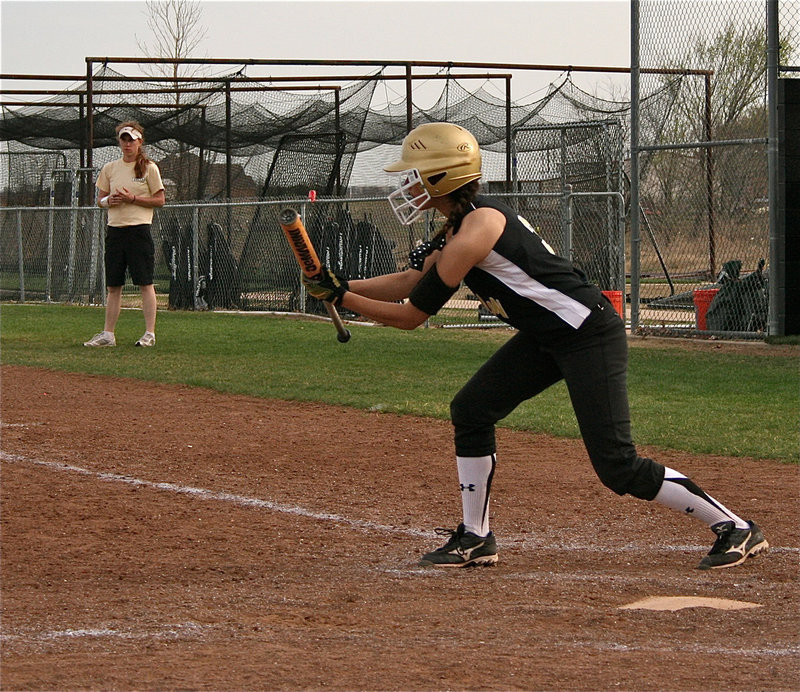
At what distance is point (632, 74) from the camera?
1527cm

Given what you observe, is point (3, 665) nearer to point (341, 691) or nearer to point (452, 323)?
point (341, 691)

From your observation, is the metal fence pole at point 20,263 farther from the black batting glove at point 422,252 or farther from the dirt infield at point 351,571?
the black batting glove at point 422,252

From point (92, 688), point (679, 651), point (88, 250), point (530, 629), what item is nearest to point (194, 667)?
point (92, 688)

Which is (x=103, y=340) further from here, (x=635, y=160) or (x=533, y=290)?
(x=533, y=290)

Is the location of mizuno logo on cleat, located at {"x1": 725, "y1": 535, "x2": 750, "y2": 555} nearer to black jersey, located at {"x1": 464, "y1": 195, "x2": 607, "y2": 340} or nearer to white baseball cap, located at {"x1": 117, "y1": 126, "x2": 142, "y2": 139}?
black jersey, located at {"x1": 464, "y1": 195, "x2": 607, "y2": 340}

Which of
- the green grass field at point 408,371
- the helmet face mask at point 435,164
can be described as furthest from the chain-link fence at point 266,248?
the helmet face mask at point 435,164

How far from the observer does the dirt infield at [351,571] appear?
3793mm

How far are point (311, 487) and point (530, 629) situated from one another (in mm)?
2860

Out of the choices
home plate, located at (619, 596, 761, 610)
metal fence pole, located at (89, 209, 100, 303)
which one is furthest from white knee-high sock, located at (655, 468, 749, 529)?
metal fence pole, located at (89, 209, 100, 303)

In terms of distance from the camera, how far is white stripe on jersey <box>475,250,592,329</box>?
16.2 feet

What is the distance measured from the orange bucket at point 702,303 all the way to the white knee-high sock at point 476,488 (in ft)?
31.8

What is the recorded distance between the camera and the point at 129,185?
1297cm

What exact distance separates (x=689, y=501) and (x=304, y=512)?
2.05 m

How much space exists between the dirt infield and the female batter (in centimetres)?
36
